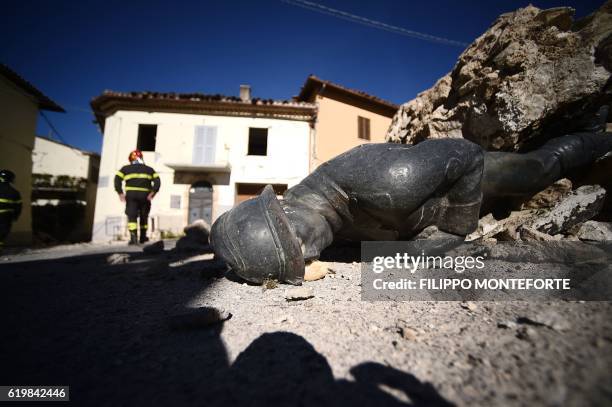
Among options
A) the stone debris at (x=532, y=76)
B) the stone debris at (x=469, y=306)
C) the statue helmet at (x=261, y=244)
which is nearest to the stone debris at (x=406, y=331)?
the stone debris at (x=469, y=306)

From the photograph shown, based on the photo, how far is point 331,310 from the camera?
1301mm

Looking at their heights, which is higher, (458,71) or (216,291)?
(458,71)

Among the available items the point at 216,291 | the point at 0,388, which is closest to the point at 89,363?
the point at 0,388

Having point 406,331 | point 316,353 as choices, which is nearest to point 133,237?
point 316,353

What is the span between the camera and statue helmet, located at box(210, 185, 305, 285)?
59.6 inches

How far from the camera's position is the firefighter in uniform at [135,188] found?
4523 mm

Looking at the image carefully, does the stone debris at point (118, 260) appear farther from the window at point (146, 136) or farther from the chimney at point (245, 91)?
the chimney at point (245, 91)

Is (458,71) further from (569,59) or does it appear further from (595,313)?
(595,313)

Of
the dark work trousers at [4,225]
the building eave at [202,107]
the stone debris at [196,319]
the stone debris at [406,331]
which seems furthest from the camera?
the building eave at [202,107]

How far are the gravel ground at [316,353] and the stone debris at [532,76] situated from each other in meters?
2.14

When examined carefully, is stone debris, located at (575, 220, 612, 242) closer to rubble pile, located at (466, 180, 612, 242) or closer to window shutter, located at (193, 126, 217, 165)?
rubble pile, located at (466, 180, 612, 242)

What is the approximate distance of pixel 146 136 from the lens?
10906mm

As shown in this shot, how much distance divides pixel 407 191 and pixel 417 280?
0.59 meters

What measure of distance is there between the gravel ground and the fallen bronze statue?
310mm
